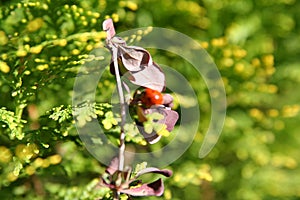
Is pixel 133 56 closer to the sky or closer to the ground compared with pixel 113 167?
closer to the sky

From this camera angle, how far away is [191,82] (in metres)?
1.54

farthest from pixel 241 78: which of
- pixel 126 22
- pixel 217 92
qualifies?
pixel 126 22

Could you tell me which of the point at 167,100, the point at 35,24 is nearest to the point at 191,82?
the point at 35,24

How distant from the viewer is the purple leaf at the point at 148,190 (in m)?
0.81

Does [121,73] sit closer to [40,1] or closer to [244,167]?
[40,1]

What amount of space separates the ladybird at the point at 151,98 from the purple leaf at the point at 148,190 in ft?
0.39

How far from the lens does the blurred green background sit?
104cm

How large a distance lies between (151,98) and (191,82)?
28.1 inches

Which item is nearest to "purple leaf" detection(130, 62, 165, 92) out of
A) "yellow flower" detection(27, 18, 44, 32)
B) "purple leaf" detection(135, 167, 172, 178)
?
"purple leaf" detection(135, 167, 172, 178)

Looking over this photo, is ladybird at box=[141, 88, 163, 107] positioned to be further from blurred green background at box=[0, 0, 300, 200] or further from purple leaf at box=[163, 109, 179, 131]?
blurred green background at box=[0, 0, 300, 200]

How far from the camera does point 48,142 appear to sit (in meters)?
0.97

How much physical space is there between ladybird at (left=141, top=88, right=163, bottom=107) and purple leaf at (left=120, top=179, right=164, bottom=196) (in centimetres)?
12

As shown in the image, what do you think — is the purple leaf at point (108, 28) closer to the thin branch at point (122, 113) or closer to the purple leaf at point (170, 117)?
the thin branch at point (122, 113)

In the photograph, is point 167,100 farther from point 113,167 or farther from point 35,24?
point 35,24
